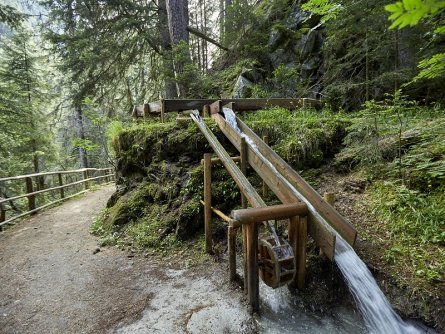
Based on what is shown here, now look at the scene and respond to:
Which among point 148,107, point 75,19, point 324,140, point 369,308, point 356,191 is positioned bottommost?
point 369,308

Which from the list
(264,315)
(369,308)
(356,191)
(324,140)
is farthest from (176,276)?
(324,140)

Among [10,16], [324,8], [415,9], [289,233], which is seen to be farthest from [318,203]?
[10,16]

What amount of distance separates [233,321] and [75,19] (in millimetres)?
12065

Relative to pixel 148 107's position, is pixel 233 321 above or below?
below

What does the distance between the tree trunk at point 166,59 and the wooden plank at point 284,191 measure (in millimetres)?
4792

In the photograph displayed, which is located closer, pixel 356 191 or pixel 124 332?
pixel 124 332

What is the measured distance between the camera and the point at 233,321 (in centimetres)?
281

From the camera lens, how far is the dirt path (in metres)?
2.95

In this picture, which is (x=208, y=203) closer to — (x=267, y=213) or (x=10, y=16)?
(x=267, y=213)

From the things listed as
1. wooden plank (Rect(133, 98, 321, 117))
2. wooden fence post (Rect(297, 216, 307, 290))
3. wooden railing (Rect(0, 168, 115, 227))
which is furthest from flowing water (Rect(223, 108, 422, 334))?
wooden railing (Rect(0, 168, 115, 227))

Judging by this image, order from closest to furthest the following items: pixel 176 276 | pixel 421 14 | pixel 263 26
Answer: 1. pixel 421 14
2. pixel 176 276
3. pixel 263 26

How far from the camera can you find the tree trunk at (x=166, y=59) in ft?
28.5

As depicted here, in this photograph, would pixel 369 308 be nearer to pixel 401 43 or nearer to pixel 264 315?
pixel 264 315

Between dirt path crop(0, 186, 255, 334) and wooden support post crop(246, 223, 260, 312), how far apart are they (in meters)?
0.21
